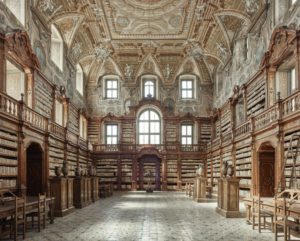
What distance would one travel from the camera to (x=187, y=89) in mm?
31000

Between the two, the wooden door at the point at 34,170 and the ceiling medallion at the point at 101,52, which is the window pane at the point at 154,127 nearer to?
the ceiling medallion at the point at 101,52

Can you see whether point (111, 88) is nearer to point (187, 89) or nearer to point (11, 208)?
point (187, 89)

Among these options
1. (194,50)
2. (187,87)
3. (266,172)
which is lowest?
(266,172)

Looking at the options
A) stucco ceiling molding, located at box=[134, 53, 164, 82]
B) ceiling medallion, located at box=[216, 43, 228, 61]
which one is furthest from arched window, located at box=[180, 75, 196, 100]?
ceiling medallion, located at box=[216, 43, 228, 61]

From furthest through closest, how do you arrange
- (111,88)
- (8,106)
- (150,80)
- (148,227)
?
(111,88) → (150,80) → (8,106) → (148,227)

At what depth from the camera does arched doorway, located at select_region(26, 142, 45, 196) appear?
1559cm

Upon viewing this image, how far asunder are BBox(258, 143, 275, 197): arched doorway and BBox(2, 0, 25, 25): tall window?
959 centimetres

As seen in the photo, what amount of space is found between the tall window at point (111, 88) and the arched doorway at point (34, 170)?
15.5 m

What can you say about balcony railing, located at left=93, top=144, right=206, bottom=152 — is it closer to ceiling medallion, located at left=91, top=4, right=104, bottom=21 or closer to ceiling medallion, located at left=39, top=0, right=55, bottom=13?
ceiling medallion, located at left=91, top=4, right=104, bottom=21

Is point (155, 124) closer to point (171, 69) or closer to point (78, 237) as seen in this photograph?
point (171, 69)

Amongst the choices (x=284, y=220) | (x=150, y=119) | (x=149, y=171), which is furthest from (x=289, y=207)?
(x=150, y=119)

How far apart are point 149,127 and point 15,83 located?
14404mm

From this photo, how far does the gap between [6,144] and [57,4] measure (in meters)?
8.72

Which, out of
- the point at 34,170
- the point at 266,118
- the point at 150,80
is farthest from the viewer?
the point at 150,80
